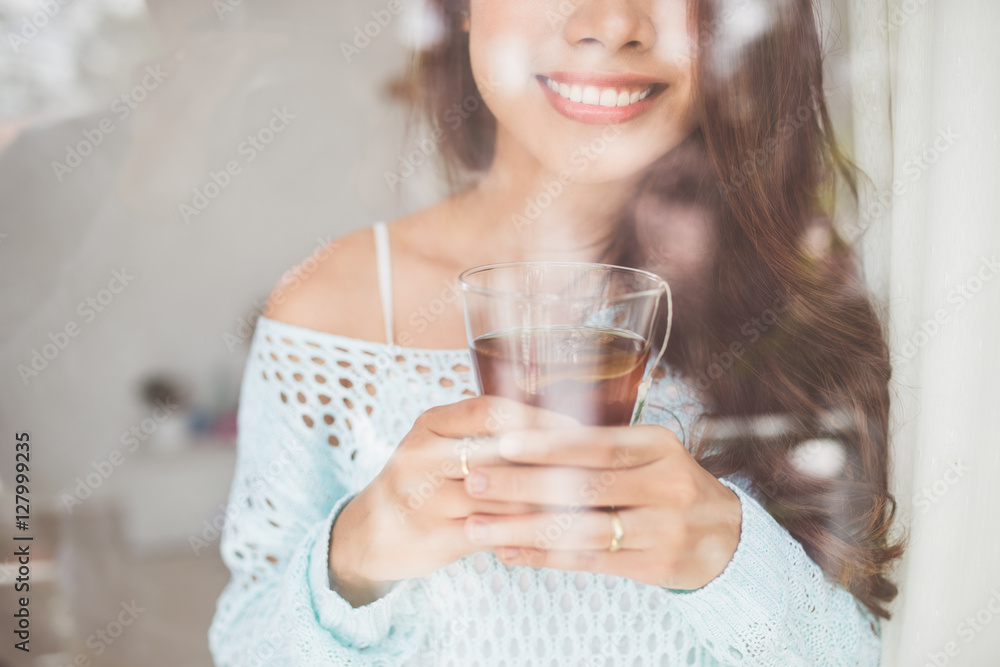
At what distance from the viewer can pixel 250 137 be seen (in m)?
0.41

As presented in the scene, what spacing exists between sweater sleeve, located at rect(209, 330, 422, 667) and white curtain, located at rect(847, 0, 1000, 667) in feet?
1.19

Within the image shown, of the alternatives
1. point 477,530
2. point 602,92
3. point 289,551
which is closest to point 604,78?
point 602,92

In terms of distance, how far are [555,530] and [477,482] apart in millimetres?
48

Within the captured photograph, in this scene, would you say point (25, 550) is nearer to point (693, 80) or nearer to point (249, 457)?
point (249, 457)

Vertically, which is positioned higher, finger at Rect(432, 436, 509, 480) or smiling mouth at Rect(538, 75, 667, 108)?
smiling mouth at Rect(538, 75, 667, 108)

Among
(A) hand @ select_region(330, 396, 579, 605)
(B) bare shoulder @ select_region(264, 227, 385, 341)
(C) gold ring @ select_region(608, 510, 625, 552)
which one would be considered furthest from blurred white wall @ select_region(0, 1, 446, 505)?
(C) gold ring @ select_region(608, 510, 625, 552)

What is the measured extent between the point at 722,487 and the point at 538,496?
13cm

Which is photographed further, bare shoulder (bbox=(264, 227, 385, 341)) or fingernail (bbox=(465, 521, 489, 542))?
bare shoulder (bbox=(264, 227, 385, 341))

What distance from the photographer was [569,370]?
30 cm

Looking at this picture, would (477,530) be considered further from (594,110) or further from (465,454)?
(594,110)

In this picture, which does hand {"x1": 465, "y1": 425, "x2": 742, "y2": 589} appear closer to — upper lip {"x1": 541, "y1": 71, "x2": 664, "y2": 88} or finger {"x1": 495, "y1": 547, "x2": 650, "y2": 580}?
finger {"x1": 495, "y1": 547, "x2": 650, "y2": 580}

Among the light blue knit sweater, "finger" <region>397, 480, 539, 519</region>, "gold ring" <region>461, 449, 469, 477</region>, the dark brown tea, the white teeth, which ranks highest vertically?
the white teeth

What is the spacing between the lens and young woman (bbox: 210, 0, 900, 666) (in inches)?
14.7

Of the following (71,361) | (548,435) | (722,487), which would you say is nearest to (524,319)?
(548,435)
